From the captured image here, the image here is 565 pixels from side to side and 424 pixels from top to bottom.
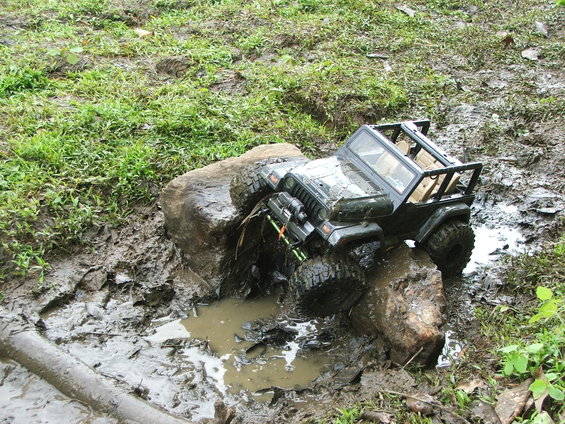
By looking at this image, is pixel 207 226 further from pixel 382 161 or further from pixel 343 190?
pixel 382 161

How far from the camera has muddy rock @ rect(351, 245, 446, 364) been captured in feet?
15.4

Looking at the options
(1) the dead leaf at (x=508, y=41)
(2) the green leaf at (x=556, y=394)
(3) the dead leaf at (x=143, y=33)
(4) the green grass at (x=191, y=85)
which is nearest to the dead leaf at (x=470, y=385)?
(2) the green leaf at (x=556, y=394)

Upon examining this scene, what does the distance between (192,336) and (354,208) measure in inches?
70.5

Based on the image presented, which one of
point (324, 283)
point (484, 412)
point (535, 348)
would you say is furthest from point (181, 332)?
point (535, 348)

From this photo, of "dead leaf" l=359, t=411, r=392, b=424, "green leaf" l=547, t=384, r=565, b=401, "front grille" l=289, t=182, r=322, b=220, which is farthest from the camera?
"front grille" l=289, t=182, r=322, b=220

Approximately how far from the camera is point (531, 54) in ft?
34.3

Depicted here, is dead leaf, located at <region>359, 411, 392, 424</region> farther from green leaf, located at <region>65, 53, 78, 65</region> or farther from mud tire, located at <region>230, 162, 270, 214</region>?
green leaf, located at <region>65, 53, 78, 65</region>

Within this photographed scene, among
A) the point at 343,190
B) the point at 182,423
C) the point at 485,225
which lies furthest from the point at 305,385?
the point at 485,225

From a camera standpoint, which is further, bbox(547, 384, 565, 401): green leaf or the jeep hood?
the jeep hood

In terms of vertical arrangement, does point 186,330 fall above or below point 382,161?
below

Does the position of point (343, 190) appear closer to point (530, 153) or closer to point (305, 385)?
point (305, 385)

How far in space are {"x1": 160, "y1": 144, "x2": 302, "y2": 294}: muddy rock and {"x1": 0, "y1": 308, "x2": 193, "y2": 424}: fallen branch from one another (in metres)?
1.62

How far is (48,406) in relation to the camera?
4199mm

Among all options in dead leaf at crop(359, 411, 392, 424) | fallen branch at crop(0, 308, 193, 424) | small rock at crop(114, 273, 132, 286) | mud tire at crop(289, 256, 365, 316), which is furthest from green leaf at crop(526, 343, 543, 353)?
small rock at crop(114, 273, 132, 286)
